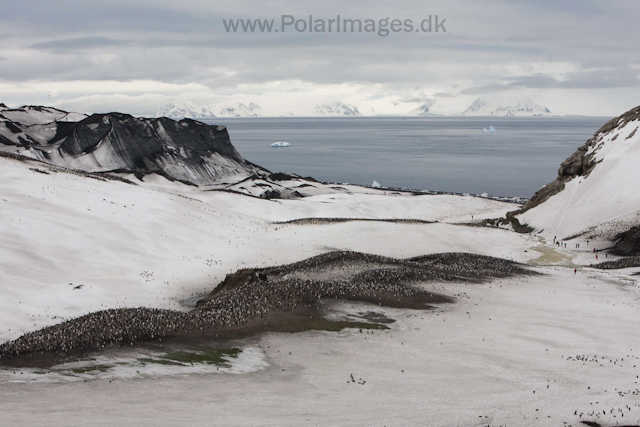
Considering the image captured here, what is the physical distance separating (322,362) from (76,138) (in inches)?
3545

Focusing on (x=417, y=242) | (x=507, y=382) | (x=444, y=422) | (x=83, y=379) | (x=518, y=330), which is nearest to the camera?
(x=444, y=422)

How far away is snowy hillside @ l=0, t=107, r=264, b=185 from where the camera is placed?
93000 millimetres

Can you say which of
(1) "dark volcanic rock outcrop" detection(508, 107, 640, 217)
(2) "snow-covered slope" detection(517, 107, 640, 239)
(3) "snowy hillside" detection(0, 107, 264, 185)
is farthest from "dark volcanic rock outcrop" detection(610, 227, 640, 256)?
(3) "snowy hillside" detection(0, 107, 264, 185)

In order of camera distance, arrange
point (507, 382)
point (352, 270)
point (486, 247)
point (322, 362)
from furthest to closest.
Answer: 1. point (486, 247)
2. point (352, 270)
3. point (322, 362)
4. point (507, 382)

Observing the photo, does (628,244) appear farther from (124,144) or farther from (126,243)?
(124,144)

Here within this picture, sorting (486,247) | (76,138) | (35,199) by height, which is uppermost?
(76,138)

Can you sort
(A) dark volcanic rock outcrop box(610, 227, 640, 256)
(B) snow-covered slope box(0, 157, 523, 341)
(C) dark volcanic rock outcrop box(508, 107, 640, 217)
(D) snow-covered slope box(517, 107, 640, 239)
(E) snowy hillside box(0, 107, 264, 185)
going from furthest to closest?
(E) snowy hillside box(0, 107, 264, 185)
(C) dark volcanic rock outcrop box(508, 107, 640, 217)
(D) snow-covered slope box(517, 107, 640, 239)
(A) dark volcanic rock outcrop box(610, 227, 640, 256)
(B) snow-covered slope box(0, 157, 523, 341)

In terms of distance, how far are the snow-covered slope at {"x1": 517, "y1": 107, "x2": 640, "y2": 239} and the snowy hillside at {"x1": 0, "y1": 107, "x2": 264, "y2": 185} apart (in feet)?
176

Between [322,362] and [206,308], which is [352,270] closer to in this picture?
[206,308]

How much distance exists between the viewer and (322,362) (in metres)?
17.0

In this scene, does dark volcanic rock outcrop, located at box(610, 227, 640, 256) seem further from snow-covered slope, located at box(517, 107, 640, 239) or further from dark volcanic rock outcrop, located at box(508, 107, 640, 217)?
dark volcanic rock outcrop, located at box(508, 107, 640, 217)

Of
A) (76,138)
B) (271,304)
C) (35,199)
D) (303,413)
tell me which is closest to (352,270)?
(271,304)

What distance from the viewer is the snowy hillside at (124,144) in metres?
93.0

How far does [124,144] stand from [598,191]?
236ft
